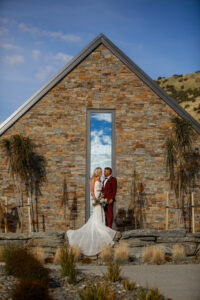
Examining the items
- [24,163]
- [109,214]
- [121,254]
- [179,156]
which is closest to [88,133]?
[24,163]

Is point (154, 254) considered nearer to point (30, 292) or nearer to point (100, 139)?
point (30, 292)

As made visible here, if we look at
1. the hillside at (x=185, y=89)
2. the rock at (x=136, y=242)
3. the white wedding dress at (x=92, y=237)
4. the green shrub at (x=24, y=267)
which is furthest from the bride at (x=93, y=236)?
the hillside at (x=185, y=89)

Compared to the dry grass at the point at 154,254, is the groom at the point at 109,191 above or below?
above

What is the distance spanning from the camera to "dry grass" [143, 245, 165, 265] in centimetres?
809

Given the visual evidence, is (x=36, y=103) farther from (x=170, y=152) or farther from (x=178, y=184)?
(x=178, y=184)

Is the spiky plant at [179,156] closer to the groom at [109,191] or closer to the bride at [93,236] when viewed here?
the groom at [109,191]

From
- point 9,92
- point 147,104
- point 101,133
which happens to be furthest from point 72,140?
point 9,92

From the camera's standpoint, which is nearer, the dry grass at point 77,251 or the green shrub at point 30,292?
the green shrub at point 30,292

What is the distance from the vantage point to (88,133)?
41.0ft

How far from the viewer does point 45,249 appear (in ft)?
29.1

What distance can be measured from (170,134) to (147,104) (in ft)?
4.25

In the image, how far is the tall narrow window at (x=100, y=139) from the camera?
40.9 feet

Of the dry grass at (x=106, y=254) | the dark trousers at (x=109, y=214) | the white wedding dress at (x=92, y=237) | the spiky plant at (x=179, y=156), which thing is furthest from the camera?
→ the spiky plant at (x=179, y=156)

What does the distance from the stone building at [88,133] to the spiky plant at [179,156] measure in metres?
0.24
